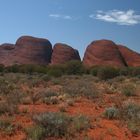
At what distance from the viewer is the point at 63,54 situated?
7850cm

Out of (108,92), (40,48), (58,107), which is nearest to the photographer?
(58,107)

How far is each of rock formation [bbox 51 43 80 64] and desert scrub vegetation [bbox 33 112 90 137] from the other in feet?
220

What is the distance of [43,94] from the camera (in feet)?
56.9

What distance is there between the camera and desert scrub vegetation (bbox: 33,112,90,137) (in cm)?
943

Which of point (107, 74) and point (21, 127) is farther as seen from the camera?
point (107, 74)

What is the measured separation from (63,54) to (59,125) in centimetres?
6893

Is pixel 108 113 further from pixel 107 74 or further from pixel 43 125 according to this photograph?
pixel 107 74

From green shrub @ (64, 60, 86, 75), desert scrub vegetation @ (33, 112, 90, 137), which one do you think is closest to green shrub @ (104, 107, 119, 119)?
desert scrub vegetation @ (33, 112, 90, 137)

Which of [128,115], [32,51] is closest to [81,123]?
[128,115]

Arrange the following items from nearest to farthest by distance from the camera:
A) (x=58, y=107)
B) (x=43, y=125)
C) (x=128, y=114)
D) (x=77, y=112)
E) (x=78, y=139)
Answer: (x=78, y=139)
(x=43, y=125)
(x=128, y=114)
(x=77, y=112)
(x=58, y=107)

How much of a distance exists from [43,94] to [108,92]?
4.70m

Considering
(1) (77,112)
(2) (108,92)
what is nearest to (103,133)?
(1) (77,112)

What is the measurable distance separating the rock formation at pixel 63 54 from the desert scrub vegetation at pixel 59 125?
67090 mm

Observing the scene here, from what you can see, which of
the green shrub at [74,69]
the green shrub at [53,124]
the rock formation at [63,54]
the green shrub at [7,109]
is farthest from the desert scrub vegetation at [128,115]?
the rock formation at [63,54]
